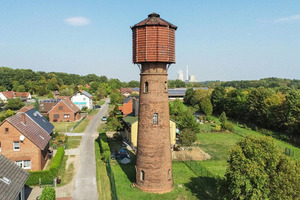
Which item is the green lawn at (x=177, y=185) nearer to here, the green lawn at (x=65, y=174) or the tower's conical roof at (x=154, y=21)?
the green lawn at (x=65, y=174)

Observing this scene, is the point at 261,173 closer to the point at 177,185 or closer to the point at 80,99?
the point at 177,185

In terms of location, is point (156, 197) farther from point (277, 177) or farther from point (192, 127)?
point (192, 127)

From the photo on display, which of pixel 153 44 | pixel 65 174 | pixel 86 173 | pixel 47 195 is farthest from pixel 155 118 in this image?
pixel 65 174

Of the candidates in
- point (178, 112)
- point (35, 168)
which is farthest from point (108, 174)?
point (178, 112)

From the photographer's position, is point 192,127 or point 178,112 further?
point 178,112

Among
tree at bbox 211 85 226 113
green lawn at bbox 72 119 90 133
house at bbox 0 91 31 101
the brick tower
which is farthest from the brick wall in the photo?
house at bbox 0 91 31 101

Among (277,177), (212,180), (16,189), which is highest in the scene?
(277,177)

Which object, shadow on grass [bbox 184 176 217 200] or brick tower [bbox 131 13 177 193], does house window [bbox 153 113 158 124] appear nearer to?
brick tower [bbox 131 13 177 193]

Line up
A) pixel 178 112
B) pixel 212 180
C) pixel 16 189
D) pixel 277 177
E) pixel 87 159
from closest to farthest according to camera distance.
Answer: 1. pixel 277 177
2. pixel 16 189
3. pixel 212 180
4. pixel 87 159
5. pixel 178 112
